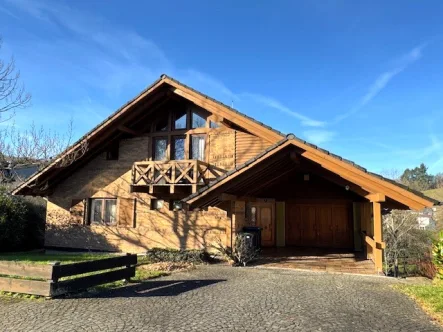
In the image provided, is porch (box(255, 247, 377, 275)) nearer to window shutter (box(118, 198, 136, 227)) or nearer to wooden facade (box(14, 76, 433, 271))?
wooden facade (box(14, 76, 433, 271))

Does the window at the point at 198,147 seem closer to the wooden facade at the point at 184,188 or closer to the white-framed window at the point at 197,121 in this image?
the wooden facade at the point at 184,188

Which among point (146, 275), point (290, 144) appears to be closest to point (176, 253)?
point (146, 275)

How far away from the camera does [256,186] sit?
14.4 m

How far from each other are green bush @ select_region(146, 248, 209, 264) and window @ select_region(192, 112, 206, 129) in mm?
5411

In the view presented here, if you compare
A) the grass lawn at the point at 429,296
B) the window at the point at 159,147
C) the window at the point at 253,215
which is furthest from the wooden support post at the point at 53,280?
the window at the point at 253,215

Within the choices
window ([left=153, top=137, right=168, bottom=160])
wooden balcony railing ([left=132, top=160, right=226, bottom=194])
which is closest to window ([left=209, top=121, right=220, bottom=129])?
wooden balcony railing ([left=132, top=160, right=226, bottom=194])

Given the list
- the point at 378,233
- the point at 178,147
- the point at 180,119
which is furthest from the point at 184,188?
the point at 378,233

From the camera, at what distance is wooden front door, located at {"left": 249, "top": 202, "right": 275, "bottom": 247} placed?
17594 mm

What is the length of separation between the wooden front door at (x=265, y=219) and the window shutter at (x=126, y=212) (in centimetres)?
558

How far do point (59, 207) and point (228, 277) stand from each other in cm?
1094

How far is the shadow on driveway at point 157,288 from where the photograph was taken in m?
7.69

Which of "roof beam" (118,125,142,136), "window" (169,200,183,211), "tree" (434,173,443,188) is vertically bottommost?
"window" (169,200,183,211)

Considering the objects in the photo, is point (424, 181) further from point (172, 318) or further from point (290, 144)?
point (172, 318)

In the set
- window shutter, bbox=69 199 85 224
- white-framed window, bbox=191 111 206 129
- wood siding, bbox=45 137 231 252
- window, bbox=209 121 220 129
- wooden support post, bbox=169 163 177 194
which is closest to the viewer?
wooden support post, bbox=169 163 177 194
